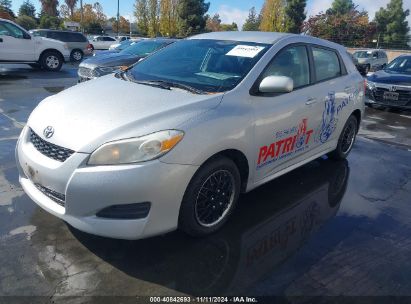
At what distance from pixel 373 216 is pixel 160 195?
2.38 metres

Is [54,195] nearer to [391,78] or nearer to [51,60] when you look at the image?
[391,78]

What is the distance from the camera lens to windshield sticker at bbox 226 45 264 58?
3.86m

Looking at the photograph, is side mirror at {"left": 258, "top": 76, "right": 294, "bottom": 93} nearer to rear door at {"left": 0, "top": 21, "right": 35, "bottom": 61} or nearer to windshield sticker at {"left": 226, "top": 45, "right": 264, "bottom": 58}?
windshield sticker at {"left": 226, "top": 45, "right": 264, "bottom": 58}

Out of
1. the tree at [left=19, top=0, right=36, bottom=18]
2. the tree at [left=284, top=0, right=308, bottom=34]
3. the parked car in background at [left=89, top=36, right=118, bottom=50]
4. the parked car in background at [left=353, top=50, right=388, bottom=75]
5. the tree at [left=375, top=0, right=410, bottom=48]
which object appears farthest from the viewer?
the tree at [left=19, top=0, right=36, bottom=18]

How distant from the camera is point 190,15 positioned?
48594 mm

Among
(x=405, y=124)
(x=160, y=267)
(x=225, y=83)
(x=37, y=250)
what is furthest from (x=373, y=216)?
(x=405, y=124)

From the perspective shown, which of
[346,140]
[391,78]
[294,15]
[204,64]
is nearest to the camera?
[204,64]

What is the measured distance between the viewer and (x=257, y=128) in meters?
3.50

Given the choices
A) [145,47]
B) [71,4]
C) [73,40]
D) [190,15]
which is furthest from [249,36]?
[71,4]

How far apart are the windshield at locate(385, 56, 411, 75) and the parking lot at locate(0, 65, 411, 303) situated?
6.96 metres

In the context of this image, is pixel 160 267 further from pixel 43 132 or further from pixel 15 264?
pixel 43 132

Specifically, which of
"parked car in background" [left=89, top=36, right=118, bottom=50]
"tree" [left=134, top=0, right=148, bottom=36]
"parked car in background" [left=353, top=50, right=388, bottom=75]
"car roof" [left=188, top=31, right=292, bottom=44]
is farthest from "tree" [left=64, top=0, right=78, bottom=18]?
"car roof" [left=188, top=31, right=292, bottom=44]

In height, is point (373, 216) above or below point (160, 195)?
below

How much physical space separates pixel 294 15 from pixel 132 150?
161ft
